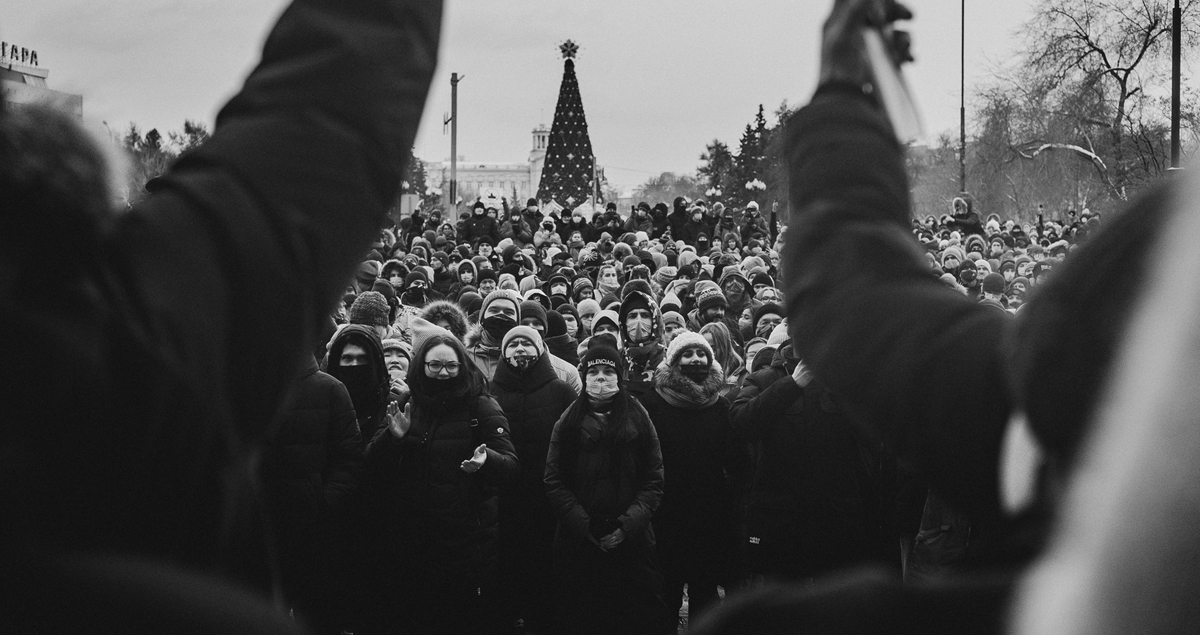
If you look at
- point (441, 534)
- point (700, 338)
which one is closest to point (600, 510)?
point (441, 534)

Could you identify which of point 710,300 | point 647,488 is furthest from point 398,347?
point 710,300

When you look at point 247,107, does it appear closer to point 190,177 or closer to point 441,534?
point 190,177

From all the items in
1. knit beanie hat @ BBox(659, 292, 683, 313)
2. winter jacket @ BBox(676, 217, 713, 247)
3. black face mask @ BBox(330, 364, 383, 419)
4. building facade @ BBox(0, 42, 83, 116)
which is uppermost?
winter jacket @ BBox(676, 217, 713, 247)

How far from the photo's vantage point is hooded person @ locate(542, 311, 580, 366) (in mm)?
9734

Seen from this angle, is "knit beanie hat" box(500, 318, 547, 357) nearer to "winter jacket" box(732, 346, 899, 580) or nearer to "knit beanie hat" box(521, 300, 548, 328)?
"winter jacket" box(732, 346, 899, 580)

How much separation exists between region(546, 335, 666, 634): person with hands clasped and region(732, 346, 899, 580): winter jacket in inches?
23.5

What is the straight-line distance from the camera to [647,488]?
6.86m

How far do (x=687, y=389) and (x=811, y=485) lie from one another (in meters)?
1.10

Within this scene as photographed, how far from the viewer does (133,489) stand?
2.87 feet

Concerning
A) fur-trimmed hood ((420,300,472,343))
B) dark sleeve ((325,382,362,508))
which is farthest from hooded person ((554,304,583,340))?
dark sleeve ((325,382,362,508))

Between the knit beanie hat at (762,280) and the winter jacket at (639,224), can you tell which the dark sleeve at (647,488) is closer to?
the knit beanie hat at (762,280)

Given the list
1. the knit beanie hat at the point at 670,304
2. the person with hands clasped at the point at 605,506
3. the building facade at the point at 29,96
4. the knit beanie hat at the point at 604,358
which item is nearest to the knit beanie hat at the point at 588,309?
the knit beanie hat at the point at 670,304

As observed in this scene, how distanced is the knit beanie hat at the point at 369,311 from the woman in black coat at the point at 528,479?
1.73 metres

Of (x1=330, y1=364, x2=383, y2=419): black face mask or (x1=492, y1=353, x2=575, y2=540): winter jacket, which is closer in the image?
(x1=330, y1=364, x2=383, y2=419): black face mask
